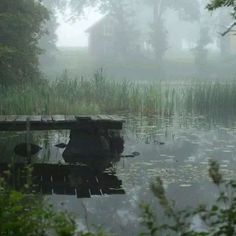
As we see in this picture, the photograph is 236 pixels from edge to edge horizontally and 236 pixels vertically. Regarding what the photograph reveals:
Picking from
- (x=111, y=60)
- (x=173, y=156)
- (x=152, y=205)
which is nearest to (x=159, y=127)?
(x=173, y=156)

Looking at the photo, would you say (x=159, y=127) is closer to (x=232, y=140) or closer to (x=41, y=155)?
(x=232, y=140)

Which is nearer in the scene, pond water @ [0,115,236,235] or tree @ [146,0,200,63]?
pond water @ [0,115,236,235]

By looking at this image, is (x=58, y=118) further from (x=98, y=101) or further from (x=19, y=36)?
(x=19, y=36)

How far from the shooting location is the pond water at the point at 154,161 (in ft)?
19.6

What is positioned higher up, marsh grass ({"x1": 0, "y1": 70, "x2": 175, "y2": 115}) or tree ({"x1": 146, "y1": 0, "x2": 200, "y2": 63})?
tree ({"x1": 146, "y1": 0, "x2": 200, "y2": 63})

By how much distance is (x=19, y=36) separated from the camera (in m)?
16.4

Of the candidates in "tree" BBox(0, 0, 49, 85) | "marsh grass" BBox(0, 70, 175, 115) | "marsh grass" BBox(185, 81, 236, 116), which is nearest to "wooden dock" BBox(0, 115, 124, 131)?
"marsh grass" BBox(0, 70, 175, 115)

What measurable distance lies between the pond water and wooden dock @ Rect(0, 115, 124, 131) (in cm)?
57

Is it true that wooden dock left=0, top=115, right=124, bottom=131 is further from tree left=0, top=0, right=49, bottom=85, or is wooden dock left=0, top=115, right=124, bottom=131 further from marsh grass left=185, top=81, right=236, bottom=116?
marsh grass left=185, top=81, right=236, bottom=116

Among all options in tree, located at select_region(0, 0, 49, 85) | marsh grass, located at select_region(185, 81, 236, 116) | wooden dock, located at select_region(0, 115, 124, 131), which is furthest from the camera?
marsh grass, located at select_region(185, 81, 236, 116)

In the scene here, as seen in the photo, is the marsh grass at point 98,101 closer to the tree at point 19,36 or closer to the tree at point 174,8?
the tree at point 19,36

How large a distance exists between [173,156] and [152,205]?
3687 mm

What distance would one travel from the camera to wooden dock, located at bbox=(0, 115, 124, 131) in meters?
9.66

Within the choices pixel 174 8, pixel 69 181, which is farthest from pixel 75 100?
pixel 174 8
